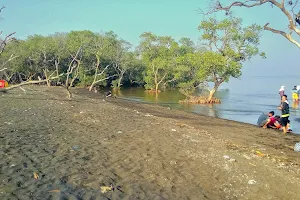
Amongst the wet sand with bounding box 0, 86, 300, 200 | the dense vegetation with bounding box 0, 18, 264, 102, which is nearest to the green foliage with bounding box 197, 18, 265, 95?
the dense vegetation with bounding box 0, 18, 264, 102

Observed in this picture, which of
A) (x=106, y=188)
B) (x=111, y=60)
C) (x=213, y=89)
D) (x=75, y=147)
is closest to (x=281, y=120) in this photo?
(x=75, y=147)

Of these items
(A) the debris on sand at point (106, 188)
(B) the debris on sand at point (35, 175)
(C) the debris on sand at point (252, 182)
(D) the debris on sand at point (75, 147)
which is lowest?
(C) the debris on sand at point (252, 182)

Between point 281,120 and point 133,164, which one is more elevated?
point 281,120

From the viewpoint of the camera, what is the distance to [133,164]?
736 cm

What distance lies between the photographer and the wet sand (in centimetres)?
575

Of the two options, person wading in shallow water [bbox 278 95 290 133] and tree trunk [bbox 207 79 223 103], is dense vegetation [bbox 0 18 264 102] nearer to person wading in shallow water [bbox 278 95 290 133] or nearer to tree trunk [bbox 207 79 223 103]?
tree trunk [bbox 207 79 223 103]

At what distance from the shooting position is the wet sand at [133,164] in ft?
18.9

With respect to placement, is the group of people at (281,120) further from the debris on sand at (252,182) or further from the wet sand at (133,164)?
the debris on sand at (252,182)

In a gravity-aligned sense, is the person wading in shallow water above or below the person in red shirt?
above

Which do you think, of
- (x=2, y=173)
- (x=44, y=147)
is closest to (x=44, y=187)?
(x=2, y=173)

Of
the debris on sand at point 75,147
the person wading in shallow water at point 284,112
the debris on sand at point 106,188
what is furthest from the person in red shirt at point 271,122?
the debris on sand at point 106,188

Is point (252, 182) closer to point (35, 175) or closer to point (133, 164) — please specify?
point (133, 164)

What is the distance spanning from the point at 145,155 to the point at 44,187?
10.9 ft

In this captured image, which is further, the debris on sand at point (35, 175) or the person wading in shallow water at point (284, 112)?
the person wading in shallow water at point (284, 112)
